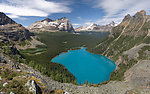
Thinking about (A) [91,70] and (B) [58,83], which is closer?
(B) [58,83]

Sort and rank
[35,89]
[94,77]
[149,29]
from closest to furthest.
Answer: [35,89]
[94,77]
[149,29]

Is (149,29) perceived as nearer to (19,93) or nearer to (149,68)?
(149,68)

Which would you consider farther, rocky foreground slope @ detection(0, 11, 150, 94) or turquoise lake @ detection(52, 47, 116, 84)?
turquoise lake @ detection(52, 47, 116, 84)

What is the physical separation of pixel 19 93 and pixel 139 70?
9178 centimetres

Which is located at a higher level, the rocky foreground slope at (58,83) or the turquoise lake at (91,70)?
the rocky foreground slope at (58,83)

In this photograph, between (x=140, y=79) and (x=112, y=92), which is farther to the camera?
(x=140, y=79)

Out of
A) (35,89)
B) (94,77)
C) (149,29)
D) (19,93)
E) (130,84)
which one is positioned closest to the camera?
(19,93)

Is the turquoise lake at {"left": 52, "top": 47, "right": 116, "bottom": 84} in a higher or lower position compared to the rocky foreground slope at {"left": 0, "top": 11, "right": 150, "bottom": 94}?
lower

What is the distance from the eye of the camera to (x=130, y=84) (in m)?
65.2

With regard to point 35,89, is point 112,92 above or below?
below

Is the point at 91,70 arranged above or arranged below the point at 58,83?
below

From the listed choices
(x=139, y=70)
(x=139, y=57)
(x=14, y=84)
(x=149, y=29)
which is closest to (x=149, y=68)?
(x=139, y=70)

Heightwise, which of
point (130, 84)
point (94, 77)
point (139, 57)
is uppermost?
point (139, 57)

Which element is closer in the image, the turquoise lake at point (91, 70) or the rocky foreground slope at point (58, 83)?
the rocky foreground slope at point (58, 83)
